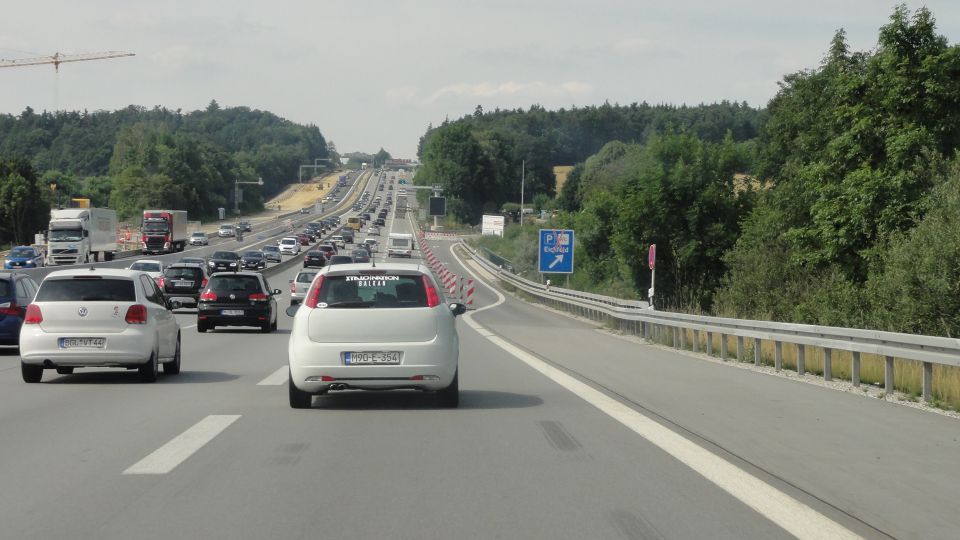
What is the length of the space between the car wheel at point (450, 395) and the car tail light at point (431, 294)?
0.82 m

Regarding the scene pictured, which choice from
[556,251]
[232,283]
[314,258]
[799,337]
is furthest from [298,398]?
[314,258]

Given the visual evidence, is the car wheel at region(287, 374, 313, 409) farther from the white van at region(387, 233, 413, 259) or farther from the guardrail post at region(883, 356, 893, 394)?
the white van at region(387, 233, 413, 259)

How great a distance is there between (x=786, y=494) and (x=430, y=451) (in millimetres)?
3112

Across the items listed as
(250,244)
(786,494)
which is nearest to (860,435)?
(786,494)

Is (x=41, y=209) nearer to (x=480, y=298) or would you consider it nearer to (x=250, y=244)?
(x=250, y=244)

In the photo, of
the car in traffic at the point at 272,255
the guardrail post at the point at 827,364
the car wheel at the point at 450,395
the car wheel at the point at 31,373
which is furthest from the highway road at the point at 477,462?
the car in traffic at the point at 272,255

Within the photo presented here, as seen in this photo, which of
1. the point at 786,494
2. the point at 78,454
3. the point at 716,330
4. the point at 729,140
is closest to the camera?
the point at 786,494

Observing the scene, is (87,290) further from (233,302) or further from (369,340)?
(233,302)

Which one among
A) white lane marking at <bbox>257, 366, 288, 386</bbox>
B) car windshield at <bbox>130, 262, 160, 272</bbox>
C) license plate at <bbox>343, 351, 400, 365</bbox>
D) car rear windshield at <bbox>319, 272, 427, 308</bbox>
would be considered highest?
car rear windshield at <bbox>319, 272, 427, 308</bbox>

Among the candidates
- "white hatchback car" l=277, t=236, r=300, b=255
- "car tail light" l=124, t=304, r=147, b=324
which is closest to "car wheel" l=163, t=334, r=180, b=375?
"car tail light" l=124, t=304, r=147, b=324

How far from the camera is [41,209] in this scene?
126 m

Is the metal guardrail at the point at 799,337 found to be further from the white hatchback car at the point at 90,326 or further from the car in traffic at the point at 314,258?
the car in traffic at the point at 314,258

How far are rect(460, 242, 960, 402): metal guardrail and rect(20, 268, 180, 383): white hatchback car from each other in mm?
9478

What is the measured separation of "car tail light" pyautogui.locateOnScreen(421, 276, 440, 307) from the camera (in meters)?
13.1
